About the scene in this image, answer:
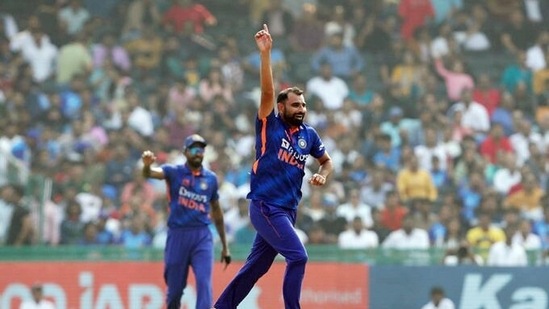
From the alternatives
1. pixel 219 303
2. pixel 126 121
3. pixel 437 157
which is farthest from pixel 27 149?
pixel 219 303

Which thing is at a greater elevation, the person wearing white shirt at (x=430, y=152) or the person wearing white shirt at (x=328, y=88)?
the person wearing white shirt at (x=328, y=88)

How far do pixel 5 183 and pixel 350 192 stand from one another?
17.3ft

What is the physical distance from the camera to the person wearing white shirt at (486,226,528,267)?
21.7 meters

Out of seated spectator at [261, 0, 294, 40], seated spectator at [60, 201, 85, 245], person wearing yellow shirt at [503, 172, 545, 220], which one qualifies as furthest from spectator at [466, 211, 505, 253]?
seated spectator at [261, 0, 294, 40]

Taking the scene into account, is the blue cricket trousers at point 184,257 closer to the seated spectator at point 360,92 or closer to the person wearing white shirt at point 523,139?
the person wearing white shirt at point 523,139

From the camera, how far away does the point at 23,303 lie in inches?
847

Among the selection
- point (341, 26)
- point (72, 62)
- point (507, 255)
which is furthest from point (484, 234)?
point (72, 62)

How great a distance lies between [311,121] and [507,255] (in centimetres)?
575

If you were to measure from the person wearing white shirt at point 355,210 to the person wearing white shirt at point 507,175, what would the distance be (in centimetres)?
227

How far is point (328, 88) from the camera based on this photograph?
27.5m

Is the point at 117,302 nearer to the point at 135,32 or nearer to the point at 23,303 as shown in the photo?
the point at 23,303

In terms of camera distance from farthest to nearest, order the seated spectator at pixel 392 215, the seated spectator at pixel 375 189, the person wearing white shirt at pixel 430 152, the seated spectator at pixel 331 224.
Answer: the person wearing white shirt at pixel 430 152 < the seated spectator at pixel 375 189 < the seated spectator at pixel 392 215 < the seated spectator at pixel 331 224

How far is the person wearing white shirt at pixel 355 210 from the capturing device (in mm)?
23906

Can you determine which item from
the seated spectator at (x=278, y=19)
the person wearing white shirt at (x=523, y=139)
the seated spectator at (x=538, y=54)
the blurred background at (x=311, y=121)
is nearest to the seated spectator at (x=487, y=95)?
the blurred background at (x=311, y=121)
